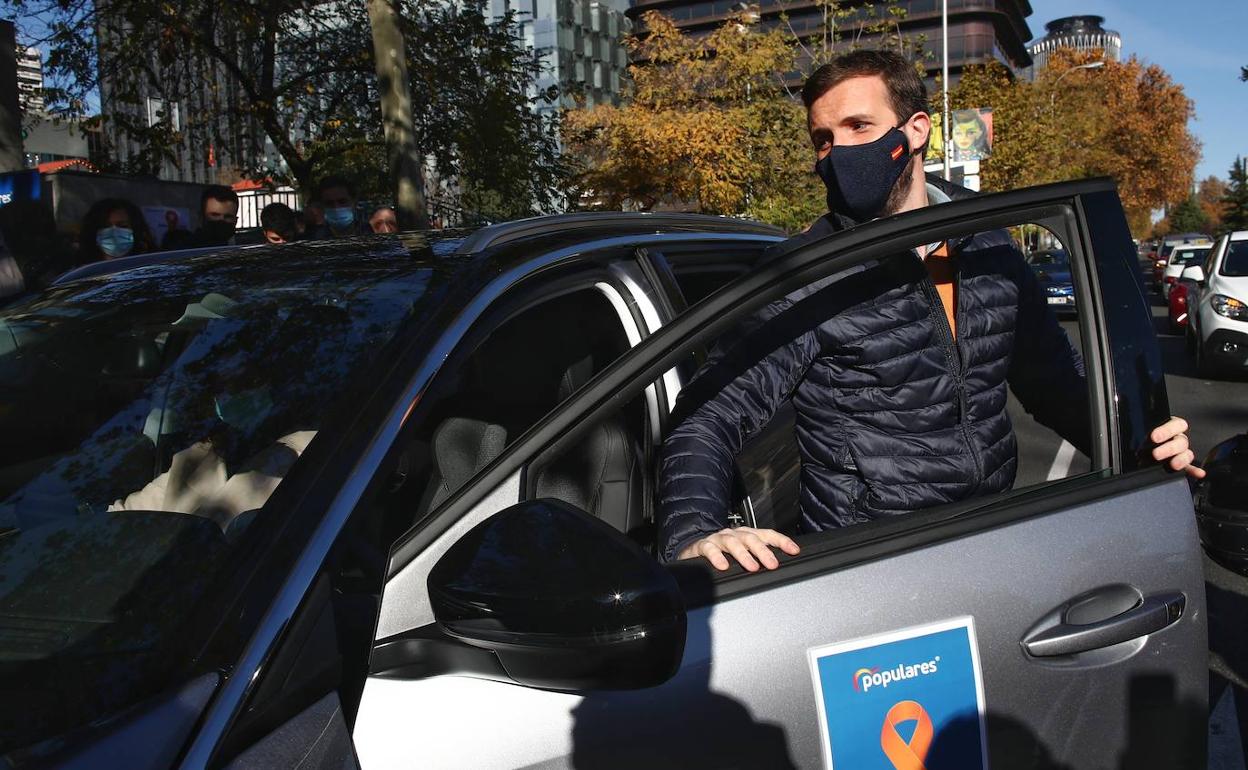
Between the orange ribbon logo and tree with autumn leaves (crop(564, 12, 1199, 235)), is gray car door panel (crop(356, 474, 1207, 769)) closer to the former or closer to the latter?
the orange ribbon logo

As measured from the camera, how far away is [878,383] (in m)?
2.11

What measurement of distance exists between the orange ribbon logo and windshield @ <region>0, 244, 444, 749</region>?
0.91m

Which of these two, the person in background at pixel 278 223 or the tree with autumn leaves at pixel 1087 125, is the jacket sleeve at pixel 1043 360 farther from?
the tree with autumn leaves at pixel 1087 125

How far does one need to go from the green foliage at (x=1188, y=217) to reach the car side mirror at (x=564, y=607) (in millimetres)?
125994

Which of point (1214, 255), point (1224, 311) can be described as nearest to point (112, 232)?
point (1224, 311)

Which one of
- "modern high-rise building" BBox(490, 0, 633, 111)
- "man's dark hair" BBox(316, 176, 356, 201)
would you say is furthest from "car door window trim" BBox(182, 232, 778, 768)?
"modern high-rise building" BBox(490, 0, 633, 111)

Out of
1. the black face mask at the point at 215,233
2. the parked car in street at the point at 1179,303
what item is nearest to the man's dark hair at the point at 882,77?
the black face mask at the point at 215,233

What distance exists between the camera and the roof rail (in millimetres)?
2084

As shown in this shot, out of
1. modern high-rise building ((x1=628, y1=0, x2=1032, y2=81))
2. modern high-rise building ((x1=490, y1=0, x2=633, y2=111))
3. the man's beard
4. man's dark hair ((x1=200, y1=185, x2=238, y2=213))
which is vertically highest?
modern high-rise building ((x1=628, y1=0, x2=1032, y2=81))

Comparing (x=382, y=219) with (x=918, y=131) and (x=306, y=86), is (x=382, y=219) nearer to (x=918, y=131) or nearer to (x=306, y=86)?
(x=918, y=131)

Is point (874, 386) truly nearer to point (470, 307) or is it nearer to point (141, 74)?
point (470, 307)

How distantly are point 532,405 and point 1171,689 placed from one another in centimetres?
143

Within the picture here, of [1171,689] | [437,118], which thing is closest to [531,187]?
[437,118]

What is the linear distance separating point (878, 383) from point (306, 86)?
47.4ft
